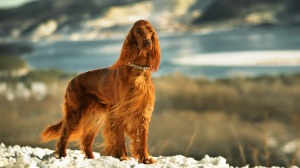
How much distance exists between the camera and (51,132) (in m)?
3.85

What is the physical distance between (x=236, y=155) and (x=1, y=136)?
2318mm

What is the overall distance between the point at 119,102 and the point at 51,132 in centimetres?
68

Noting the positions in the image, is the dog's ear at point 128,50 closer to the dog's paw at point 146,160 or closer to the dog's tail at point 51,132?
the dog's paw at point 146,160

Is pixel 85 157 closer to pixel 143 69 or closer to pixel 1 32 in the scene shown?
pixel 143 69

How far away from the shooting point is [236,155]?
528cm

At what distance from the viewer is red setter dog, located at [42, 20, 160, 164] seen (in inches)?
133

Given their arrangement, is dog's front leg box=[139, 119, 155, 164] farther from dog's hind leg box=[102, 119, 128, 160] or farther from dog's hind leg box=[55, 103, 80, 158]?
dog's hind leg box=[55, 103, 80, 158]

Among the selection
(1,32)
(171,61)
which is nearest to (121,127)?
(171,61)

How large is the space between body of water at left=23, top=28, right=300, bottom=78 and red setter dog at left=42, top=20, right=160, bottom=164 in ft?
6.87

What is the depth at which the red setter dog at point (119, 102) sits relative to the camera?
3.39 meters

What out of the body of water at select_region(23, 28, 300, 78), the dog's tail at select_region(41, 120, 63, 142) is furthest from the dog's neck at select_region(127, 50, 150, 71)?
the body of water at select_region(23, 28, 300, 78)

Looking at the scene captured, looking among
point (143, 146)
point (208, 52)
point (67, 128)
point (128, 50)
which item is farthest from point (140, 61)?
point (208, 52)

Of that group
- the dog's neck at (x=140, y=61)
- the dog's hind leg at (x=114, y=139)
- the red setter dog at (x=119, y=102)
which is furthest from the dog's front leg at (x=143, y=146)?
the dog's neck at (x=140, y=61)

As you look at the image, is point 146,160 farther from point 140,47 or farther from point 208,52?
point 208,52
